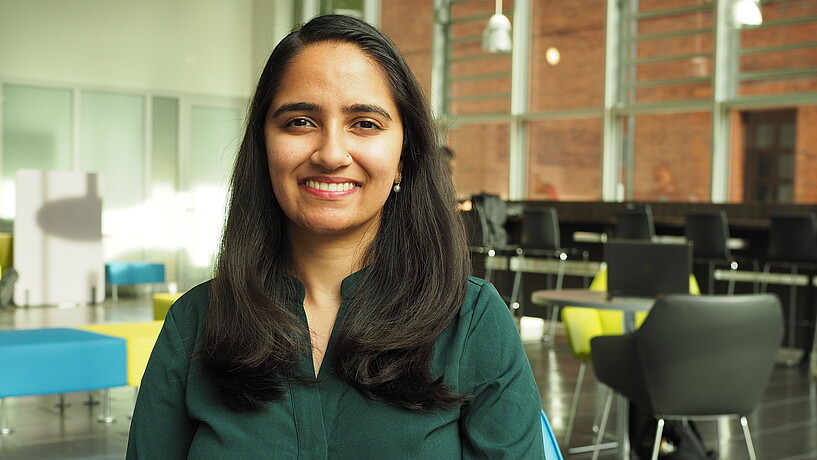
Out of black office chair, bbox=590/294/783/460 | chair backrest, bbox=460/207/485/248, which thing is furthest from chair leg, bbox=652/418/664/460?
chair backrest, bbox=460/207/485/248

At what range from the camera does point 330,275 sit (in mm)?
1398

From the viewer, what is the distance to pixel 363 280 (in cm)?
138

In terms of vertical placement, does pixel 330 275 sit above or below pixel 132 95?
below

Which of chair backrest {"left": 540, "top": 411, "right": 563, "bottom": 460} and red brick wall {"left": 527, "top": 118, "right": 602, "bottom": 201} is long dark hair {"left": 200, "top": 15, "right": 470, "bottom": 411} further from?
red brick wall {"left": 527, "top": 118, "right": 602, "bottom": 201}

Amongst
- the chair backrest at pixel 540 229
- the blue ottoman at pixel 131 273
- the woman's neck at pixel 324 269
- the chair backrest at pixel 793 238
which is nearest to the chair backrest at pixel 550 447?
the woman's neck at pixel 324 269

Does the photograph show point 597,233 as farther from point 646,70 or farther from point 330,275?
point 330,275

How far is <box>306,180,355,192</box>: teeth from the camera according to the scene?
51.6 inches

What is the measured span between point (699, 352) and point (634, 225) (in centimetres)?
529

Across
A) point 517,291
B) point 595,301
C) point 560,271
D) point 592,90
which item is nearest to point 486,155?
point 592,90

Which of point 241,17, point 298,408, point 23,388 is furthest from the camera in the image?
point 241,17

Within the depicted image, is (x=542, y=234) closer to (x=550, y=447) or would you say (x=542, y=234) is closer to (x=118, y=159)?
(x=118, y=159)

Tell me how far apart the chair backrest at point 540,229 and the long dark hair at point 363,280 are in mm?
7570

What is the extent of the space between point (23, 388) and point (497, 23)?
7.45 m

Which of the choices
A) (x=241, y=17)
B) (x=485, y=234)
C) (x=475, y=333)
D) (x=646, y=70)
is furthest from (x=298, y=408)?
(x=241, y=17)
